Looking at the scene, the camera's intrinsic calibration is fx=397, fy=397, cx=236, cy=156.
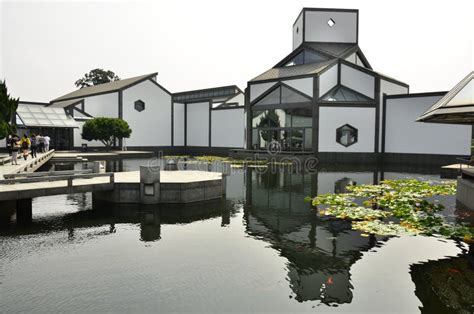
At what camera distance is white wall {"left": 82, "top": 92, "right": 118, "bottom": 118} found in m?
48.8

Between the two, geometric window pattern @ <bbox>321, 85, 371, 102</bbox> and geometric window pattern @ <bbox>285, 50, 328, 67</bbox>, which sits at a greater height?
geometric window pattern @ <bbox>285, 50, 328, 67</bbox>

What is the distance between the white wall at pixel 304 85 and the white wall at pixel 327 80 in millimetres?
915

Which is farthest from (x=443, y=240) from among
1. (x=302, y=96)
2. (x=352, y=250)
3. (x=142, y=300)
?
(x=302, y=96)

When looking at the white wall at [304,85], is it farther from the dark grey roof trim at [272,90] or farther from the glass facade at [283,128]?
the glass facade at [283,128]

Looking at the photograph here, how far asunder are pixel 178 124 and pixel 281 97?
68.4 feet

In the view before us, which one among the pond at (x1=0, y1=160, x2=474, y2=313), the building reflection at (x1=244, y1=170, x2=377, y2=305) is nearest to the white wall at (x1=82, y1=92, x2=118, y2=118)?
the building reflection at (x1=244, y1=170, x2=377, y2=305)

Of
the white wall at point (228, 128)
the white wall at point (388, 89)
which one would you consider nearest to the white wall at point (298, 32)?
the white wall at point (228, 128)

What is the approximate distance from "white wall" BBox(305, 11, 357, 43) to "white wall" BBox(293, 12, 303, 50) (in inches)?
29.7

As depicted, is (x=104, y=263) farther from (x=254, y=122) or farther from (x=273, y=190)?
(x=254, y=122)

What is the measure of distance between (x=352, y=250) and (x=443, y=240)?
262 centimetres

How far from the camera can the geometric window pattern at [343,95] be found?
37.2 meters

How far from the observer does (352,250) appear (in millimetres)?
→ 9109

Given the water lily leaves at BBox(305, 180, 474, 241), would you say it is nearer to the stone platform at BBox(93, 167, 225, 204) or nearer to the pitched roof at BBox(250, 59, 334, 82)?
the stone platform at BBox(93, 167, 225, 204)

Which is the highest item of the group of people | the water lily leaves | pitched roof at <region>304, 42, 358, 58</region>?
pitched roof at <region>304, 42, 358, 58</region>
